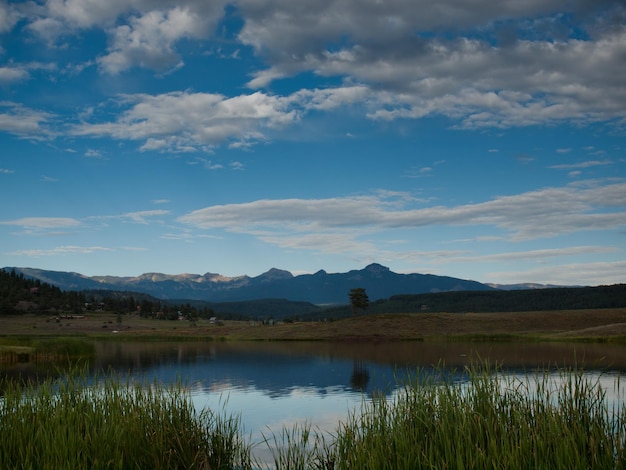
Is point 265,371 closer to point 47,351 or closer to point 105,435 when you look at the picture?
point 47,351

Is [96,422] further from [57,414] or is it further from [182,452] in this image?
[182,452]

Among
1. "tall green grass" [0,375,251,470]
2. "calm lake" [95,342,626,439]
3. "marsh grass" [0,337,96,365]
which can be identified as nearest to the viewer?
"tall green grass" [0,375,251,470]

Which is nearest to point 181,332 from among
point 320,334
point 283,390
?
point 320,334

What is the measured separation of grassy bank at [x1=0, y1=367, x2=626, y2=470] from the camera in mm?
13227

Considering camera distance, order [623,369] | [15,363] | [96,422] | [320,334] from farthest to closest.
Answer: [320,334]
[15,363]
[623,369]
[96,422]

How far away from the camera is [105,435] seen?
15.7 metres

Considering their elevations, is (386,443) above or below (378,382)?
above

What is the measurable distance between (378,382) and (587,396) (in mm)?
33014

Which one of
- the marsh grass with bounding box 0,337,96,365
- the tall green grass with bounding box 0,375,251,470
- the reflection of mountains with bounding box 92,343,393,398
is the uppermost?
the tall green grass with bounding box 0,375,251,470

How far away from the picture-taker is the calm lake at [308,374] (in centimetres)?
3416

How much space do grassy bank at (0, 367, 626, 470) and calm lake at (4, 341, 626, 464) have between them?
2.19m

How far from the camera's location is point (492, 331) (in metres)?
114

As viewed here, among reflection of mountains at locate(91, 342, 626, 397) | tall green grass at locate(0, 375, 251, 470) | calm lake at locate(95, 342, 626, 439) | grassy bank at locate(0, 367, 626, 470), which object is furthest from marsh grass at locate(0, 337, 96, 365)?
grassy bank at locate(0, 367, 626, 470)

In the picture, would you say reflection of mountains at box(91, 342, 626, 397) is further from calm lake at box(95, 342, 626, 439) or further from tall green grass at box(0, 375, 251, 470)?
tall green grass at box(0, 375, 251, 470)
